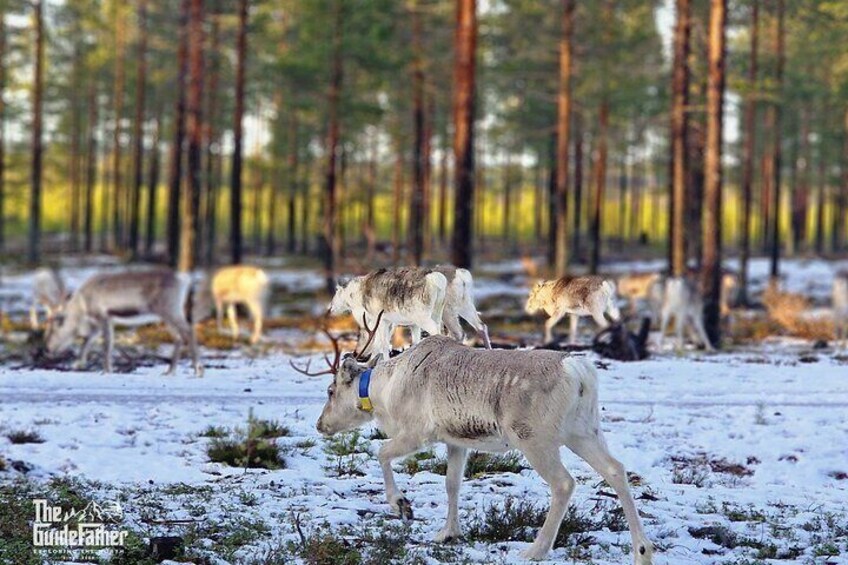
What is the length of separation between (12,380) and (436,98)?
3809 cm

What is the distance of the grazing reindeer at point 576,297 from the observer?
15.8m

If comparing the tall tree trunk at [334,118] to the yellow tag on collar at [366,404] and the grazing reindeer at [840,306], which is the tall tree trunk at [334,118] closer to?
the grazing reindeer at [840,306]

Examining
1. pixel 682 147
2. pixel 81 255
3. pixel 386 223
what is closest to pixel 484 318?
pixel 682 147

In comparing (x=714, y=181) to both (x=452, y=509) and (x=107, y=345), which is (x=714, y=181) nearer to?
(x=107, y=345)

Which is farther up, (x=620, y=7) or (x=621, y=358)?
(x=620, y=7)

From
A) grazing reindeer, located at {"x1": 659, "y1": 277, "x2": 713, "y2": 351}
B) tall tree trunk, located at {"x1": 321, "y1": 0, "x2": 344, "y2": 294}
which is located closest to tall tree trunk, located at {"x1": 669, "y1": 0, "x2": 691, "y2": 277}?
grazing reindeer, located at {"x1": 659, "y1": 277, "x2": 713, "y2": 351}

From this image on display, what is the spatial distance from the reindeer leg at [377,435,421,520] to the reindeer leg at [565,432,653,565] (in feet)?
4.39

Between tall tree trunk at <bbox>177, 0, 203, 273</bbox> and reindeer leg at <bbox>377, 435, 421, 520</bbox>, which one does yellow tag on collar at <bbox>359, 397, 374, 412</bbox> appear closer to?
reindeer leg at <bbox>377, 435, 421, 520</bbox>

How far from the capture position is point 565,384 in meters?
6.91

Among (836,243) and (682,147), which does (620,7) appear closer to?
(682,147)

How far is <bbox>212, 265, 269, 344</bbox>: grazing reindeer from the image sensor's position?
23.4m

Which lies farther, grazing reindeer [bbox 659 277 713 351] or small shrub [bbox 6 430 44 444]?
grazing reindeer [bbox 659 277 713 351]

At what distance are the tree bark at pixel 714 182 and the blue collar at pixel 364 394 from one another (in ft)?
49.5

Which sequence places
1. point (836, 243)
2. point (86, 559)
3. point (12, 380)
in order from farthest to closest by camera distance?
point (836, 243)
point (12, 380)
point (86, 559)
